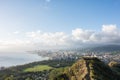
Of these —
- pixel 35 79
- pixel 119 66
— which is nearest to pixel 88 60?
pixel 119 66

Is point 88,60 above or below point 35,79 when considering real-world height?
above

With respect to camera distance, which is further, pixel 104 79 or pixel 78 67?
pixel 78 67

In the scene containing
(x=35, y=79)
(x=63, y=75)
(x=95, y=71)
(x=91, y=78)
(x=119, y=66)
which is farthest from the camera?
(x=35, y=79)

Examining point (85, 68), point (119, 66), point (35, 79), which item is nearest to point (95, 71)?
point (85, 68)

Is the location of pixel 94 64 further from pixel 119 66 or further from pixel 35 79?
pixel 35 79

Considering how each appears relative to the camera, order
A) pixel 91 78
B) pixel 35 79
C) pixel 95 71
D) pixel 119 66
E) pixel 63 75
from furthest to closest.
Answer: pixel 35 79
pixel 119 66
pixel 63 75
pixel 95 71
pixel 91 78

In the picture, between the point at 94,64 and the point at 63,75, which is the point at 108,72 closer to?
the point at 94,64
